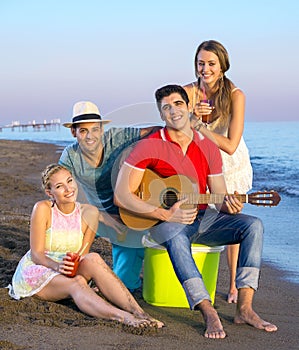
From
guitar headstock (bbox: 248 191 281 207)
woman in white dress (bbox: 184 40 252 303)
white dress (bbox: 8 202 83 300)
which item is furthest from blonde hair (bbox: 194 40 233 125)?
white dress (bbox: 8 202 83 300)

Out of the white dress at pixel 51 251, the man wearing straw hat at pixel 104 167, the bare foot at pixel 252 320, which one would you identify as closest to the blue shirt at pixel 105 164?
the man wearing straw hat at pixel 104 167

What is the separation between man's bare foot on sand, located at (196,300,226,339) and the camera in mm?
3738

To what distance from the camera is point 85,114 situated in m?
4.67

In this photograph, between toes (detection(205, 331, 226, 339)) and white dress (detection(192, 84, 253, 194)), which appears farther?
white dress (detection(192, 84, 253, 194))

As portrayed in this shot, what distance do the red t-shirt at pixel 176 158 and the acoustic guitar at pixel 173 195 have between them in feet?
0.15

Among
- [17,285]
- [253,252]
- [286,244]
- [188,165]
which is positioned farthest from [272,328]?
[286,244]

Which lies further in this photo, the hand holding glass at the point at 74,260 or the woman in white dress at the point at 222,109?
the woman in white dress at the point at 222,109

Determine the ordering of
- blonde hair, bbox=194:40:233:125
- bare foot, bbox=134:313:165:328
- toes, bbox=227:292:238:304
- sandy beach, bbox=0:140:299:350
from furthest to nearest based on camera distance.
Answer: blonde hair, bbox=194:40:233:125 < toes, bbox=227:292:238:304 < bare foot, bbox=134:313:165:328 < sandy beach, bbox=0:140:299:350

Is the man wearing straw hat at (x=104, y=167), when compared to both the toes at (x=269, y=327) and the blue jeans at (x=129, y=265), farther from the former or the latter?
the toes at (x=269, y=327)

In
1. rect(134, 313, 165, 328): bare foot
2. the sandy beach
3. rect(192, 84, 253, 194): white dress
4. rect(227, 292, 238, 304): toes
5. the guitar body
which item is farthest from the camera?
rect(192, 84, 253, 194): white dress

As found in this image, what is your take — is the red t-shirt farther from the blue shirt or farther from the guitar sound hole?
the blue shirt

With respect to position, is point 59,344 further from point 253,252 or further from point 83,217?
point 253,252

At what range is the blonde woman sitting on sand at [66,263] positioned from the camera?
3993 mm

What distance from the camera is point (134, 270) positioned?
15.9 ft
